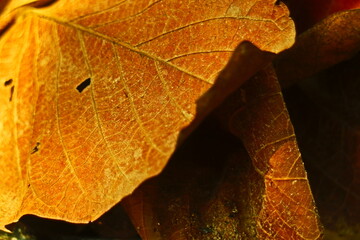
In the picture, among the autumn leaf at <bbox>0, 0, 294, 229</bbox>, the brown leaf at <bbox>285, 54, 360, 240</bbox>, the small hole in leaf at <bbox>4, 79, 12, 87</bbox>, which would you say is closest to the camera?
the autumn leaf at <bbox>0, 0, 294, 229</bbox>

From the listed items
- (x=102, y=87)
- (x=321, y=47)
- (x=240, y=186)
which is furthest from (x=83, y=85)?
(x=321, y=47)

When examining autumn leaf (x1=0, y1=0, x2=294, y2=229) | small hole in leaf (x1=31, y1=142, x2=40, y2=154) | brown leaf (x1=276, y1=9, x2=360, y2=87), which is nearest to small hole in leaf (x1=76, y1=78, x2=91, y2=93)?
autumn leaf (x1=0, y1=0, x2=294, y2=229)

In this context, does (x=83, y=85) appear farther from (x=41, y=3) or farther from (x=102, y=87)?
(x=41, y=3)

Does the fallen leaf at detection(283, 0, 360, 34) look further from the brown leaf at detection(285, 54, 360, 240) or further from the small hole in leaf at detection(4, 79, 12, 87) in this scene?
the small hole in leaf at detection(4, 79, 12, 87)

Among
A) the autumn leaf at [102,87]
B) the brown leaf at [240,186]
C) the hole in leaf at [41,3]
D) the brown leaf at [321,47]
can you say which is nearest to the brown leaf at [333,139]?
the brown leaf at [321,47]

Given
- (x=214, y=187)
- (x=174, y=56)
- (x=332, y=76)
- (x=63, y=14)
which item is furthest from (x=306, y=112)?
(x=63, y=14)

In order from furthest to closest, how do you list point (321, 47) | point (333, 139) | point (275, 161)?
point (333, 139) → point (321, 47) → point (275, 161)

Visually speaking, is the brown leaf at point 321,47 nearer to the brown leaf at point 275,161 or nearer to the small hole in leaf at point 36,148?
the brown leaf at point 275,161
